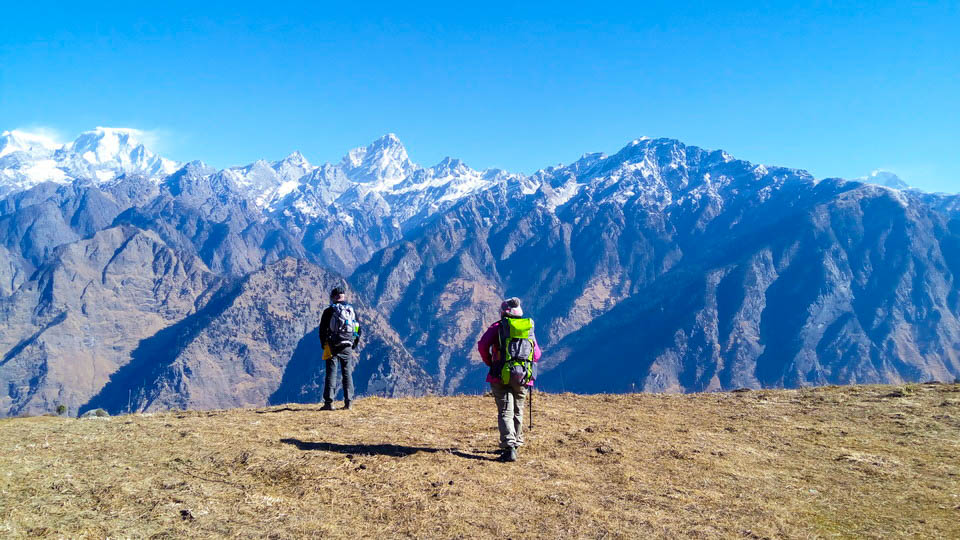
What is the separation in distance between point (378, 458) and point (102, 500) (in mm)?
5725

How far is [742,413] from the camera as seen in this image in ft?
66.5

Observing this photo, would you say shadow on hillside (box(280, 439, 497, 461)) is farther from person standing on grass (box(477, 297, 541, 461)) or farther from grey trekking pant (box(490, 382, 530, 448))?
person standing on grass (box(477, 297, 541, 461))

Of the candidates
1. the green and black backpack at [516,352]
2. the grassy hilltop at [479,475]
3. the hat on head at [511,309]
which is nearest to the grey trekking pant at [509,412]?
the green and black backpack at [516,352]

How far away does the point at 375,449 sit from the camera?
14914 millimetres

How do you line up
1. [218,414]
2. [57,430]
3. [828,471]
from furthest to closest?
[218,414]
[57,430]
[828,471]

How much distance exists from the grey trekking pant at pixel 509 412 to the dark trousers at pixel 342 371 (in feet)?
23.2

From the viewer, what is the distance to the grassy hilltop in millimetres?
10391

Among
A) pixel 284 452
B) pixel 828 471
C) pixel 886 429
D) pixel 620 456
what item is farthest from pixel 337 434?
pixel 886 429

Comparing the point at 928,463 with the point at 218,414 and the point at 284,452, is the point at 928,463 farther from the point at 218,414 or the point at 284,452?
the point at 218,414

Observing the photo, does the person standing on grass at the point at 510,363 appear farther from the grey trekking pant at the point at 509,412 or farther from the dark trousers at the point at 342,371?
the dark trousers at the point at 342,371

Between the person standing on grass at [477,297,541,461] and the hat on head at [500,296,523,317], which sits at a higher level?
the hat on head at [500,296,523,317]

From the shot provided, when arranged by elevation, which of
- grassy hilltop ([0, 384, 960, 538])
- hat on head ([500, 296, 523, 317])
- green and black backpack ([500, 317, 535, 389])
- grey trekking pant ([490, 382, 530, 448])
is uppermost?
hat on head ([500, 296, 523, 317])

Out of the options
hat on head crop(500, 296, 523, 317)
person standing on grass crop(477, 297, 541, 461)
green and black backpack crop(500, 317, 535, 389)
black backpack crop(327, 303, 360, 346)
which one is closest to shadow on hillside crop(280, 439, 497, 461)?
person standing on grass crop(477, 297, 541, 461)

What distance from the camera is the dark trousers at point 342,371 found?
19.9m
